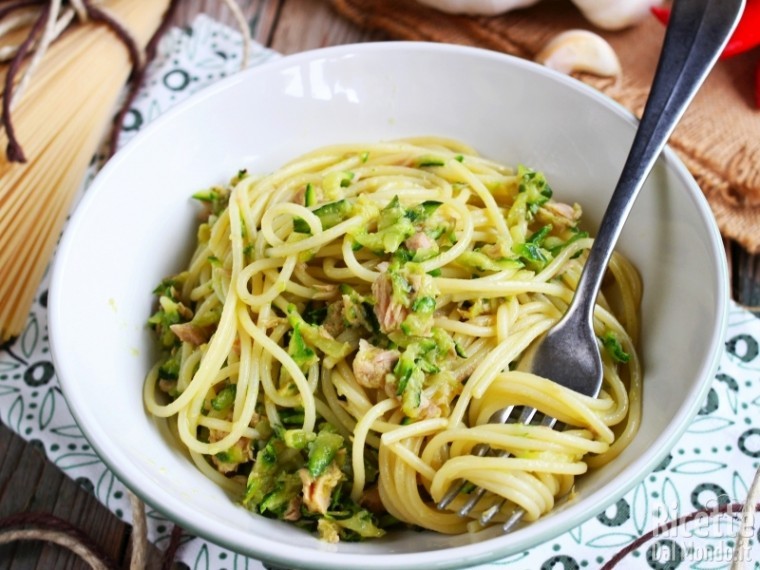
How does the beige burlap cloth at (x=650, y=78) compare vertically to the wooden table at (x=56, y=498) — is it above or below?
above

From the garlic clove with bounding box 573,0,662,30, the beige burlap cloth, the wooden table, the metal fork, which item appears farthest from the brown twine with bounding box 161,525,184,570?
the garlic clove with bounding box 573,0,662,30

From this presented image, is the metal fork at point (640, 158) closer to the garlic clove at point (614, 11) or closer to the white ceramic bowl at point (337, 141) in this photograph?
the white ceramic bowl at point (337, 141)

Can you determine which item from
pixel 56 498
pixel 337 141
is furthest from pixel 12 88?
pixel 56 498

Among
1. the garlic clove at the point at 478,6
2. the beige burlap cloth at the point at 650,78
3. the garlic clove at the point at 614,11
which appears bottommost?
the beige burlap cloth at the point at 650,78

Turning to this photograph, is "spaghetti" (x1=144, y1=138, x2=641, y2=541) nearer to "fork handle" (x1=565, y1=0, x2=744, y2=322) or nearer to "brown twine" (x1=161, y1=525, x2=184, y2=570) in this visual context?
"fork handle" (x1=565, y1=0, x2=744, y2=322)

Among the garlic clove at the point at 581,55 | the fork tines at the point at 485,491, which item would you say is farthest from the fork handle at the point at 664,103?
the garlic clove at the point at 581,55

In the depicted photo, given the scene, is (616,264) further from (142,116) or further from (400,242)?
(142,116)

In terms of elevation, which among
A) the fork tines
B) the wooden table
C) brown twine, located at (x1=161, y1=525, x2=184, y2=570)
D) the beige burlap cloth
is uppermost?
the beige burlap cloth
